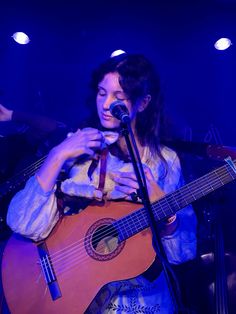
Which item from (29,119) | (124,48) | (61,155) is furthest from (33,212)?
(124,48)

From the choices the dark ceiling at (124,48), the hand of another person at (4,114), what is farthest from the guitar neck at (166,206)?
the dark ceiling at (124,48)

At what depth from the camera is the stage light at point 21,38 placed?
379cm

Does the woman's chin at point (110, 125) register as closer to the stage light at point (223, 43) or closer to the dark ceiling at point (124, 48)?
the dark ceiling at point (124, 48)

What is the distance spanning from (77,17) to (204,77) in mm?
1662

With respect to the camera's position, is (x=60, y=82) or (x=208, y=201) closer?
(x=208, y=201)

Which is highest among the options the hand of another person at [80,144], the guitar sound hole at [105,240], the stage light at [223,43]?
the stage light at [223,43]

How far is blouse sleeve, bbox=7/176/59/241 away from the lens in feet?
5.52

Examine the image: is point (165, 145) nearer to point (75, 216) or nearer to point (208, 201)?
point (208, 201)

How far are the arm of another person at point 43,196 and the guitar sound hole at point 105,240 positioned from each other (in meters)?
0.26

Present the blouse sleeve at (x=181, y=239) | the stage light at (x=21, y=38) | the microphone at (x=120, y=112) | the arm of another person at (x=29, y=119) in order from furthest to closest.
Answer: the stage light at (x=21, y=38)
the arm of another person at (x=29, y=119)
the blouse sleeve at (x=181, y=239)
the microphone at (x=120, y=112)

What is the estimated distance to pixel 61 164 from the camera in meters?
1.69

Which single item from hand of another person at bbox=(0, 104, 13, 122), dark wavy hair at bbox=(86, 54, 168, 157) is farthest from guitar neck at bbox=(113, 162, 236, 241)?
hand of another person at bbox=(0, 104, 13, 122)

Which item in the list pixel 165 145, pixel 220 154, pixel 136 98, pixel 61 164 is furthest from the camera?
pixel 165 145

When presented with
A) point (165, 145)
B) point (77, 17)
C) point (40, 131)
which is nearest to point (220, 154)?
point (165, 145)
